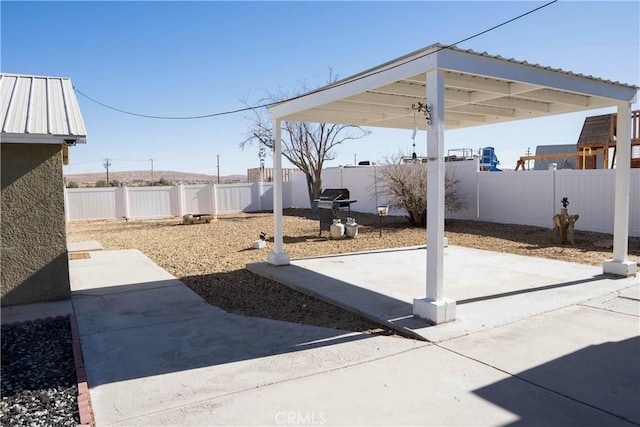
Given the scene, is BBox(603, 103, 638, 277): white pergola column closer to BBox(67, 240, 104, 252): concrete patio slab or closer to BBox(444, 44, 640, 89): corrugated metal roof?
BBox(444, 44, 640, 89): corrugated metal roof

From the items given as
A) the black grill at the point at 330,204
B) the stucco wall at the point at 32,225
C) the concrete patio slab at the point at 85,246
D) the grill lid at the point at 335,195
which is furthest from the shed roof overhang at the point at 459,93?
the concrete patio slab at the point at 85,246

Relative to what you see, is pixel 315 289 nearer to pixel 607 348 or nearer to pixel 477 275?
pixel 477 275

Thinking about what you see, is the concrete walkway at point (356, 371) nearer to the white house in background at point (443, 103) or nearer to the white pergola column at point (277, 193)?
the white house in background at point (443, 103)

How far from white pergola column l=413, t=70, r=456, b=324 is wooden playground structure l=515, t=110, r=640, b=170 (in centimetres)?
1143

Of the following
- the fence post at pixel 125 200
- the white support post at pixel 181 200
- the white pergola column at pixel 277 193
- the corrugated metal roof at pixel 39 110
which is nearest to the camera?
the corrugated metal roof at pixel 39 110

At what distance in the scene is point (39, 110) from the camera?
703 centimetres

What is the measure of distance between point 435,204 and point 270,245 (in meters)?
7.44

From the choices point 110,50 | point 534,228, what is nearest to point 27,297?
point 110,50

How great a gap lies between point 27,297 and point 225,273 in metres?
3.22

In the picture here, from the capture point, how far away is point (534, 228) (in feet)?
44.9

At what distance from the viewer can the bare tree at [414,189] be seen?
15.0m

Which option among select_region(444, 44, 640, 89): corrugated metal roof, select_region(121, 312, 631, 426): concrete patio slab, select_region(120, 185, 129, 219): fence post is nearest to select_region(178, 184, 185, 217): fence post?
select_region(120, 185, 129, 219): fence post

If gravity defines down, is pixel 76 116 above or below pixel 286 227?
above

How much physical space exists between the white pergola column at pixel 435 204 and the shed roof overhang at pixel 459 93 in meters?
0.28
